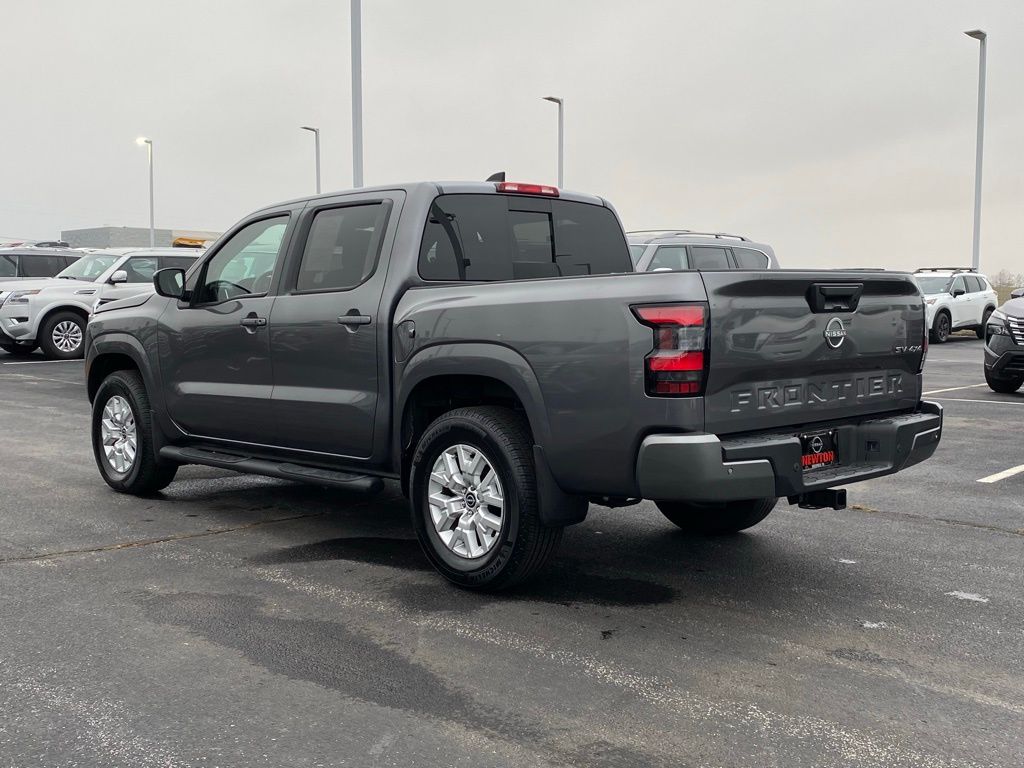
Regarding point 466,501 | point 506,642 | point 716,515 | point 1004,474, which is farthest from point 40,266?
point 506,642

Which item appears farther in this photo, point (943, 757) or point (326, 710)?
point (326, 710)

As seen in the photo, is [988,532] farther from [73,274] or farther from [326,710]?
[73,274]

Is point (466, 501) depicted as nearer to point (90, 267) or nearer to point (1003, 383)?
point (1003, 383)

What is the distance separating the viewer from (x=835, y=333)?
189 inches

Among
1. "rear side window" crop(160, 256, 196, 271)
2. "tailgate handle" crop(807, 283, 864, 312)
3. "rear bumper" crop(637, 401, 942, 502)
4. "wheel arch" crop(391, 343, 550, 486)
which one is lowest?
"rear bumper" crop(637, 401, 942, 502)

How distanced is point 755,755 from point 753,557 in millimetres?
2526

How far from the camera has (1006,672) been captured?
407cm

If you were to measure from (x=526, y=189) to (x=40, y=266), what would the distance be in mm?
18953

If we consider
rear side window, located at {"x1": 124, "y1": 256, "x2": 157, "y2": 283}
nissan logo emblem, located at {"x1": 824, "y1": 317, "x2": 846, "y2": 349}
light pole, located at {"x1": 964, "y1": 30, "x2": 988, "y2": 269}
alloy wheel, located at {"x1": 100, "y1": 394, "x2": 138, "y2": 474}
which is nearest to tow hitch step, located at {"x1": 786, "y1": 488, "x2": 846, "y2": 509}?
nissan logo emblem, located at {"x1": 824, "y1": 317, "x2": 846, "y2": 349}

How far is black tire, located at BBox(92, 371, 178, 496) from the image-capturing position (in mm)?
7141

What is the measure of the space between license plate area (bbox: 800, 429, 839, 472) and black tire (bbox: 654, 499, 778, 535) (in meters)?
1.20

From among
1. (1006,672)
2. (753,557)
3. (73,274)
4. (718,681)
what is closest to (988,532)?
(753,557)

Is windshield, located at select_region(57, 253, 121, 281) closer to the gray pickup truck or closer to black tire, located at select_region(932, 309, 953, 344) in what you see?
the gray pickup truck

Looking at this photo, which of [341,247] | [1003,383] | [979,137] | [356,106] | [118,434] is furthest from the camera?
[979,137]
